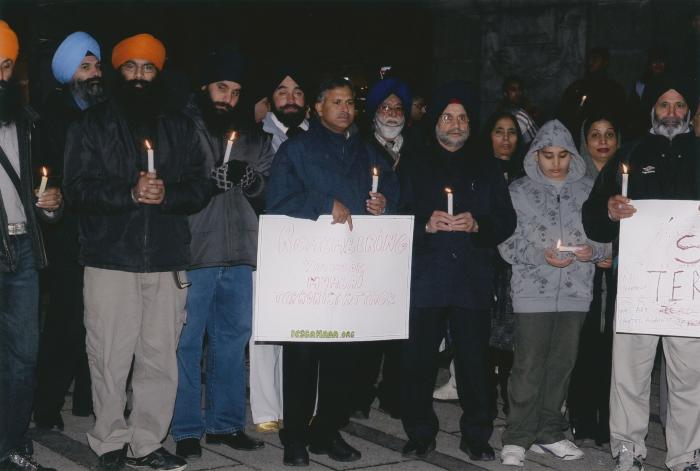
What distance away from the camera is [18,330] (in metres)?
5.34

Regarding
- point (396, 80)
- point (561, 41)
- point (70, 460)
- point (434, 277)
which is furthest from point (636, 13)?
point (70, 460)


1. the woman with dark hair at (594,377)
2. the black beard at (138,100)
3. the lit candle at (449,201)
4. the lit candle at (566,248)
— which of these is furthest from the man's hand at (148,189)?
the woman with dark hair at (594,377)

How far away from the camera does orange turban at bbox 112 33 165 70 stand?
18.4ft

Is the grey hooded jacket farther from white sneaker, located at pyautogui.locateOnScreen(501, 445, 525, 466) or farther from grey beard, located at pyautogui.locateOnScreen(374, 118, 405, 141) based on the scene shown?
grey beard, located at pyautogui.locateOnScreen(374, 118, 405, 141)

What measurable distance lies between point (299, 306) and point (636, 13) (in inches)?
295

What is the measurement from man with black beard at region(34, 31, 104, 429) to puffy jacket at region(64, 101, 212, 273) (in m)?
0.96

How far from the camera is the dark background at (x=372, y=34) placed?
12477 mm

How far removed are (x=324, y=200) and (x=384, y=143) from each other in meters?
Result: 1.10

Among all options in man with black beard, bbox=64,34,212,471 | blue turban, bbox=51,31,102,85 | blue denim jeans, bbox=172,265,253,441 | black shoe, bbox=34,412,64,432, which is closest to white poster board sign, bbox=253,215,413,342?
blue denim jeans, bbox=172,265,253,441

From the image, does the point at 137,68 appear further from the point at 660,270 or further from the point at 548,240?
the point at 660,270

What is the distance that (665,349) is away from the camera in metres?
5.76

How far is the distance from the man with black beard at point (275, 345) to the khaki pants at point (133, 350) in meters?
0.95

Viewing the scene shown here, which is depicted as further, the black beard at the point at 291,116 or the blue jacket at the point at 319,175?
the black beard at the point at 291,116

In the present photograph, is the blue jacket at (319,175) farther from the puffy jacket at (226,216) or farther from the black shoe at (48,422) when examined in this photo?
the black shoe at (48,422)
